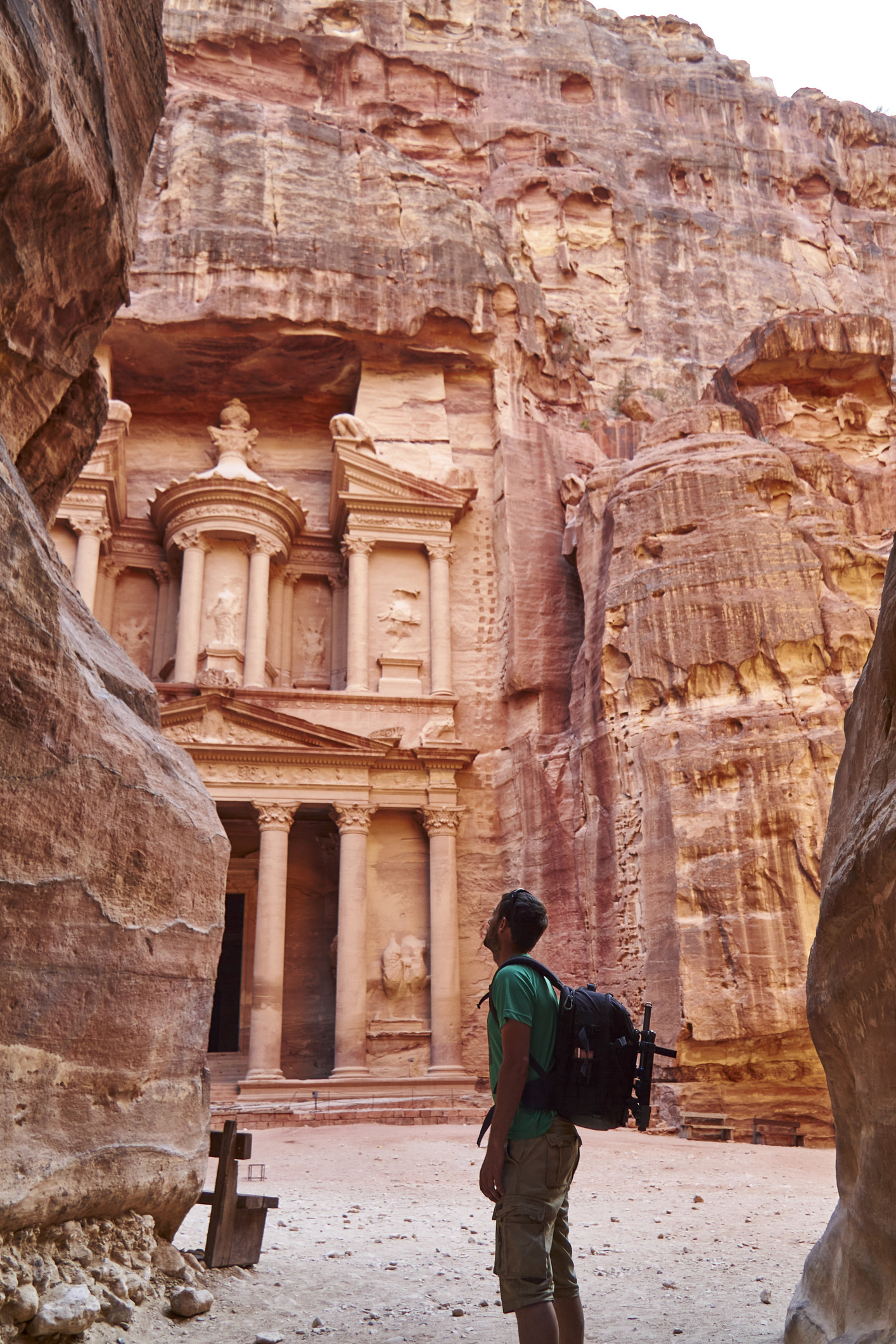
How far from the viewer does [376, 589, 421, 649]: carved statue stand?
24562mm

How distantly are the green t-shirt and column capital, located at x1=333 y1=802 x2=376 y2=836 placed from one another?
1786 cm

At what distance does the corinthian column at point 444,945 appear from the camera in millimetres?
20672

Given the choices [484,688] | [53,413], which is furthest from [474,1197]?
[484,688]

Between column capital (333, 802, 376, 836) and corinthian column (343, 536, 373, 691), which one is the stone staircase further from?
corinthian column (343, 536, 373, 691)

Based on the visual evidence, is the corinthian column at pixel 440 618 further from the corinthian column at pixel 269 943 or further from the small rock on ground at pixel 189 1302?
the small rock on ground at pixel 189 1302

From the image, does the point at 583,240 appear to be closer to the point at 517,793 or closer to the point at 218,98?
the point at 218,98

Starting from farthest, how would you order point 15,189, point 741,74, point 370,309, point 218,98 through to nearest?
point 741,74, point 218,98, point 370,309, point 15,189

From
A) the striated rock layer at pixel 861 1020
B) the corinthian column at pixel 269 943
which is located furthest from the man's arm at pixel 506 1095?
the corinthian column at pixel 269 943

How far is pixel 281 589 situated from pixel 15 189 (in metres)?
21.5

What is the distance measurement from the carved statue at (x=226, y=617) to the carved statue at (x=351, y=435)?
4.27 m

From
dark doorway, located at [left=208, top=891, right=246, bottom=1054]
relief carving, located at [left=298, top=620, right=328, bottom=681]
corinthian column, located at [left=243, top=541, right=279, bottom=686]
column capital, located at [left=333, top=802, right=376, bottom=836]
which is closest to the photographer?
column capital, located at [left=333, top=802, right=376, bottom=836]

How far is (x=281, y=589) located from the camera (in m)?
26.2

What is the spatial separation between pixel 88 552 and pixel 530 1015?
21636mm

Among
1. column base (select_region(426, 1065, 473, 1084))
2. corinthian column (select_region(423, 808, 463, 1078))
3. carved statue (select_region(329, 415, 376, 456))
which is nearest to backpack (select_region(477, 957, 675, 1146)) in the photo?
column base (select_region(426, 1065, 473, 1084))
